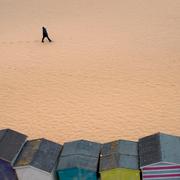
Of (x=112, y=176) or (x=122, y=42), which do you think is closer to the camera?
(x=112, y=176)

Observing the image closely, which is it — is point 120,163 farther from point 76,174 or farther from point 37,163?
point 37,163

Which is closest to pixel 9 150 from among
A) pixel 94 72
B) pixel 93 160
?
pixel 93 160

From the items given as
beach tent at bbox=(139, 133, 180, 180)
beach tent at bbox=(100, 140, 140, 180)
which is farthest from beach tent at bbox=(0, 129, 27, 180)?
beach tent at bbox=(139, 133, 180, 180)

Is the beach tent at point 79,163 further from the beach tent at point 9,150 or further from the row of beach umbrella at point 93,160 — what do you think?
the beach tent at point 9,150


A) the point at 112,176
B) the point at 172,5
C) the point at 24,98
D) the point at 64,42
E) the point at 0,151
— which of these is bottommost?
the point at 112,176

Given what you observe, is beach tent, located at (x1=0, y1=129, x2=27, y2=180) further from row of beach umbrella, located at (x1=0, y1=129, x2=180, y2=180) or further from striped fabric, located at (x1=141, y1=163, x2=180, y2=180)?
striped fabric, located at (x1=141, y1=163, x2=180, y2=180)

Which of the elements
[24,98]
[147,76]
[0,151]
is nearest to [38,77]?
[24,98]

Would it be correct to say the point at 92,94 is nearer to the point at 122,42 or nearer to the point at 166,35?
the point at 122,42

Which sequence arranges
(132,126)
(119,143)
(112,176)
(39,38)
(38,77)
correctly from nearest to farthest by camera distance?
(112,176), (119,143), (132,126), (38,77), (39,38)
